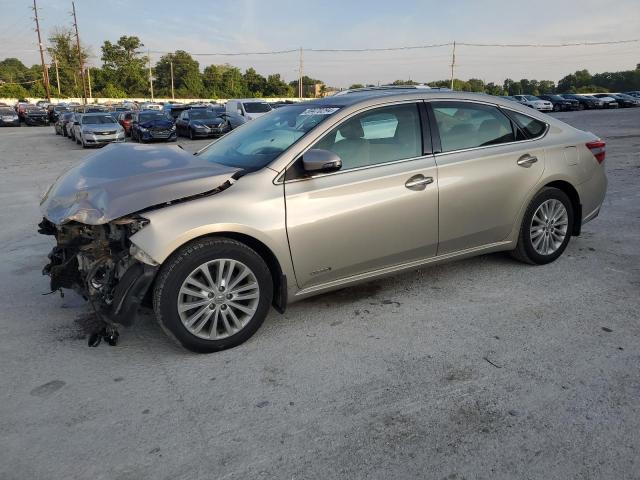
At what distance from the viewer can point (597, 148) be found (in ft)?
16.5

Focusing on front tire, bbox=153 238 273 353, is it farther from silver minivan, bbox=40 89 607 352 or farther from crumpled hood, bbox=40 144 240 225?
crumpled hood, bbox=40 144 240 225

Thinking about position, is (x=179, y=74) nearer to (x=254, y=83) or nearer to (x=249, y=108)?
(x=254, y=83)

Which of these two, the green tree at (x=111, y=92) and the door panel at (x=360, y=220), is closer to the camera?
the door panel at (x=360, y=220)

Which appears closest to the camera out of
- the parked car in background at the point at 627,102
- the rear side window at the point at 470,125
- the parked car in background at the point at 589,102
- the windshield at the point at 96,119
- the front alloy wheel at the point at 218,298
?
the front alloy wheel at the point at 218,298

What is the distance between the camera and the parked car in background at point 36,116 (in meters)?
41.4

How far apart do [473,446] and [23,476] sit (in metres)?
2.07

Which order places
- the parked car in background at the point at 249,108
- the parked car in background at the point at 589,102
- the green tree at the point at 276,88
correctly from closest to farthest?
the parked car in background at the point at 249,108 → the parked car in background at the point at 589,102 → the green tree at the point at 276,88

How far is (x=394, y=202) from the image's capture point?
12.7 ft

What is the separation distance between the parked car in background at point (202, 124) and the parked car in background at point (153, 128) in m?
0.92

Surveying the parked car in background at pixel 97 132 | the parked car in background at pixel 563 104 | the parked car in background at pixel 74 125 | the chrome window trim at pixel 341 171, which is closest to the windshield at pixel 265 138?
the chrome window trim at pixel 341 171

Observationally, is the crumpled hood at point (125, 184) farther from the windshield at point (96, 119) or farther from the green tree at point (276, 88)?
the green tree at point (276, 88)

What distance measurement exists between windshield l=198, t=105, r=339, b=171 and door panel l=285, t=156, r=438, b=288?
0.43m

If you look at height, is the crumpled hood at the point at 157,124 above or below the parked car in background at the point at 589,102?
below

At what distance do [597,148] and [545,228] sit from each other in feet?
A: 3.35
